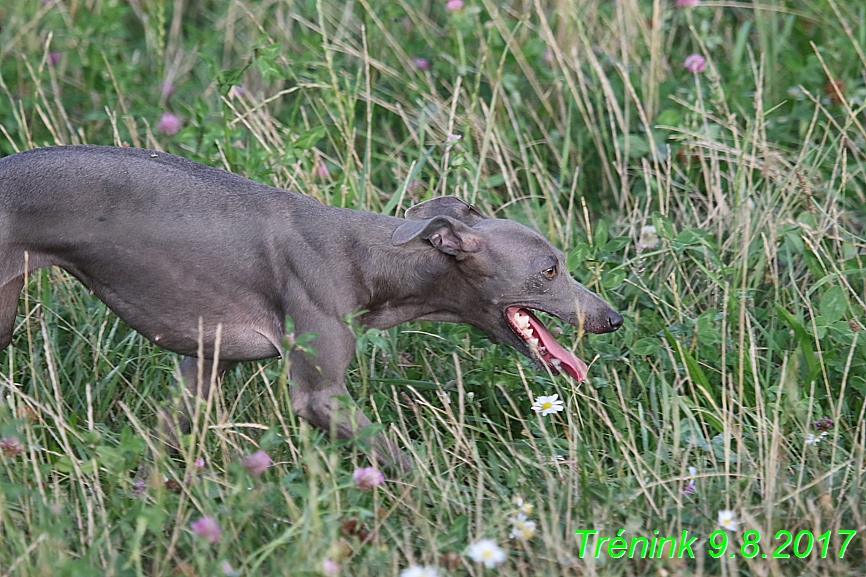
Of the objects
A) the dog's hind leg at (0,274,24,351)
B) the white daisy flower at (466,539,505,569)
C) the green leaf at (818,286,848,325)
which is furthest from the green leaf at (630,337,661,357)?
the dog's hind leg at (0,274,24,351)

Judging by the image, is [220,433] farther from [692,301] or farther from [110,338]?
[692,301]

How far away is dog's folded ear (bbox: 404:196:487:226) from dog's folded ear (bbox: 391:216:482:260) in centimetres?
17

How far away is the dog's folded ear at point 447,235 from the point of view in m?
3.97

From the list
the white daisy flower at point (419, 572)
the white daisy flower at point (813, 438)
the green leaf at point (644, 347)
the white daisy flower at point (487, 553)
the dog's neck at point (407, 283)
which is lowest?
the white daisy flower at point (813, 438)

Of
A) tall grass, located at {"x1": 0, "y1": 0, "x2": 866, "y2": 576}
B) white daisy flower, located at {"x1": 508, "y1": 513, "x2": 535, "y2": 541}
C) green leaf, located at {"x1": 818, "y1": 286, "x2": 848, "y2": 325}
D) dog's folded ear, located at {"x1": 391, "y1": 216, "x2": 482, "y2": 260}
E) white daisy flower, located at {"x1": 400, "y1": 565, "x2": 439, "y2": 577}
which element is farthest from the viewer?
green leaf, located at {"x1": 818, "y1": 286, "x2": 848, "y2": 325}

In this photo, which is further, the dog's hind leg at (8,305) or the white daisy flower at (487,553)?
the dog's hind leg at (8,305)

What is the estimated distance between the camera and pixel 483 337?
4.88m

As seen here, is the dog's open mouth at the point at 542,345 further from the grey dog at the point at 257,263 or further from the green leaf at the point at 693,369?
the green leaf at the point at 693,369

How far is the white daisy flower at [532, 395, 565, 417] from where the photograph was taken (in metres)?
4.29

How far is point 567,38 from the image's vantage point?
664 centimetres

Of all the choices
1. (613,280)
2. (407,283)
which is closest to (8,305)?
(407,283)

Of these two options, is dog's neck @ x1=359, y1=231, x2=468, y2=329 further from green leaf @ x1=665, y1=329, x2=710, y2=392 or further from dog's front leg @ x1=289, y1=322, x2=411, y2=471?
green leaf @ x1=665, y1=329, x2=710, y2=392

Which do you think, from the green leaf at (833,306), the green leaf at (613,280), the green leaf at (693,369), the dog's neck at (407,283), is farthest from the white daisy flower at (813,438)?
the dog's neck at (407,283)

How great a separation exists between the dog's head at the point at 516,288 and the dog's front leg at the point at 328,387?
44 cm
